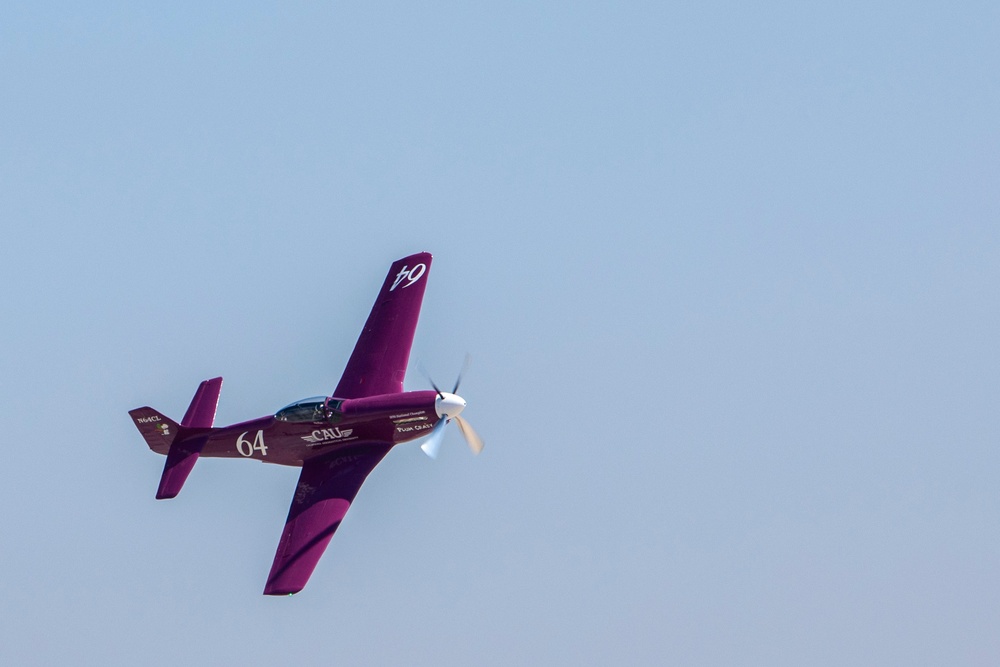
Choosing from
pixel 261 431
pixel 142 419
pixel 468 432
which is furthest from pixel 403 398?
pixel 142 419

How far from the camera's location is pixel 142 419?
207 feet

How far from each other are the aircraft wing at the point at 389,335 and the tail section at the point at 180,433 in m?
5.55

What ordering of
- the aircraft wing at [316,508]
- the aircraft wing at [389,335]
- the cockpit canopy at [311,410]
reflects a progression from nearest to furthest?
the aircraft wing at [316,508] < the cockpit canopy at [311,410] < the aircraft wing at [389,335]

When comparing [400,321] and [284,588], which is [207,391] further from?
[284,588]

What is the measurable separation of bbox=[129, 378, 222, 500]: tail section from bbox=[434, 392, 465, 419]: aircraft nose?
36.0ft

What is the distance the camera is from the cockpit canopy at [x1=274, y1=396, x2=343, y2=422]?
58.1 meters

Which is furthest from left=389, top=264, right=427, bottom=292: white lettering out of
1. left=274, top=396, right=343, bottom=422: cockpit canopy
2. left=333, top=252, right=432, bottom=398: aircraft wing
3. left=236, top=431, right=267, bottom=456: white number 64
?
left=236, top=431, right=267, bottom=456: white number 64

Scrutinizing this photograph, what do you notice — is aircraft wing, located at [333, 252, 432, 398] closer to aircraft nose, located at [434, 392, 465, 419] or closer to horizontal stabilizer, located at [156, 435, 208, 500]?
aircraft nose, located at [434, 392, 465, 419]

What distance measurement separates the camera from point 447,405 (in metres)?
55.6

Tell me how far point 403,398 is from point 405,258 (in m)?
9.24

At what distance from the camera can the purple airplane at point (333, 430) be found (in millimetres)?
55594

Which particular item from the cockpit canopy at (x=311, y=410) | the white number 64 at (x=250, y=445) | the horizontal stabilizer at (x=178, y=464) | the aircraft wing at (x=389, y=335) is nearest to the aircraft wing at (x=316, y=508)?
the cockpit canopy at (x=311, y=410)

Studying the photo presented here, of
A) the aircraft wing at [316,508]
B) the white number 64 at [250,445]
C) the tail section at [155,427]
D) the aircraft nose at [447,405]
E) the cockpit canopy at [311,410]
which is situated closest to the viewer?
the aircraft wing at [316,508]

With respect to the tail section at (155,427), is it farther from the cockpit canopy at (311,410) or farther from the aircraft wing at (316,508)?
the aircraft wing at (316,508)
